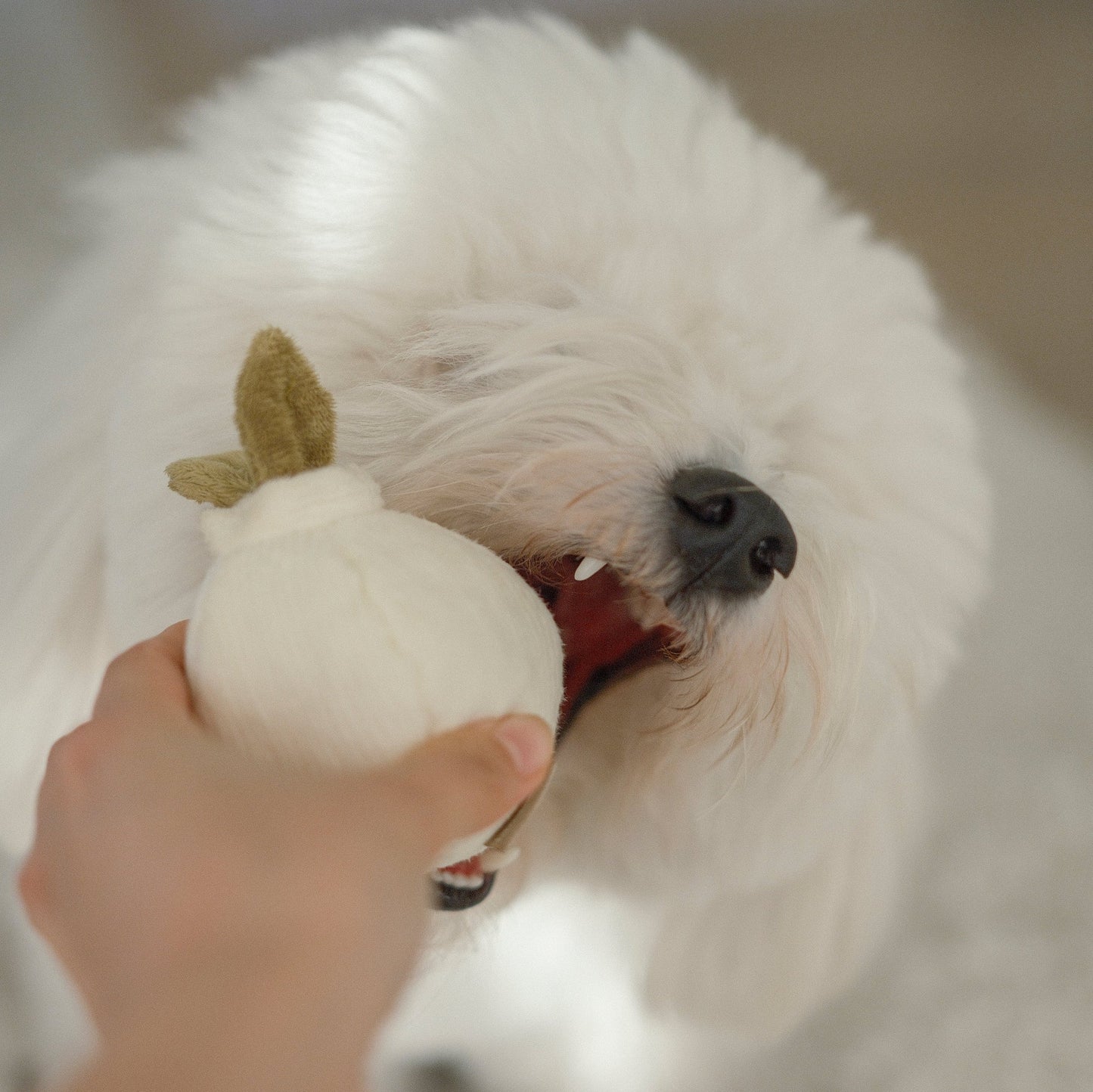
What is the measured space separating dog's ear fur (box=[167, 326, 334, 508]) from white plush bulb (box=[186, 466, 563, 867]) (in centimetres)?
2

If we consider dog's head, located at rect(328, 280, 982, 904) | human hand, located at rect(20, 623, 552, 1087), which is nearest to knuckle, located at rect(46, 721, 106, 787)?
human hand, located at rect(20, 623, 552, 1087)

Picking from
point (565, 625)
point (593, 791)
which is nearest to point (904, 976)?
point (593, 791)

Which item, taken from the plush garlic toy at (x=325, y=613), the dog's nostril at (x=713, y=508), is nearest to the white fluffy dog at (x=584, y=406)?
the dog's nostril at (x=713, y=508)

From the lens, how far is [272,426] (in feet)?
1.23

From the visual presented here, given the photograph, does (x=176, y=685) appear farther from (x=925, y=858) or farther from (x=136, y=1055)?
(x=925, y=858)

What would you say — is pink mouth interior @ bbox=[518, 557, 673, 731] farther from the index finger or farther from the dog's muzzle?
the index finger

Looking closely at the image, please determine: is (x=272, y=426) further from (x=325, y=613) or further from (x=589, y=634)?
(x=589, y=634)

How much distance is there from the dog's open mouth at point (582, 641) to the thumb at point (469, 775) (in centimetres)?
17

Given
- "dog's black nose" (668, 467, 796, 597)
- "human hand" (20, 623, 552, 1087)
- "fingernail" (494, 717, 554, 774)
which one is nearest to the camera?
"human hand" (20, 623, 552, 1087)

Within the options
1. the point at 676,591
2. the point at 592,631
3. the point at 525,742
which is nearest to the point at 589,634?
the point at 592,631

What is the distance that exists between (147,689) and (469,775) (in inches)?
4.6

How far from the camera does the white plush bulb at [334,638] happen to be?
34cm

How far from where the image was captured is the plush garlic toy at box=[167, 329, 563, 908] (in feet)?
1.11

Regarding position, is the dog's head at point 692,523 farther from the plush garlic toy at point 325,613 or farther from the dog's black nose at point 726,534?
the plush garlic toy at point 325,613
